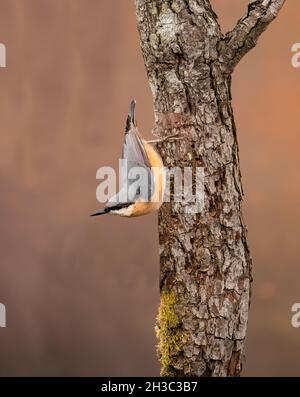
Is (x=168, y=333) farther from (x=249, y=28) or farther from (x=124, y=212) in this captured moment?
(x=249, y=28)

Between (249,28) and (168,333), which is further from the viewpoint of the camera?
(168,333)

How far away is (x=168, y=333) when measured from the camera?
3.06m

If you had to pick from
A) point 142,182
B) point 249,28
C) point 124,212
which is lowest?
point 124,212

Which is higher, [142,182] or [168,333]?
[142,182]

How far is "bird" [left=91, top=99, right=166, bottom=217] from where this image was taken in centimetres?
290

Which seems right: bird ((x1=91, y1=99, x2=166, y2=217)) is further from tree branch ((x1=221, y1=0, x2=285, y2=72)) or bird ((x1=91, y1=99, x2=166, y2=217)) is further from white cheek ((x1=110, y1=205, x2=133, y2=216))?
tree branch ((x1=221, y1=0, x2=285, y2=72))

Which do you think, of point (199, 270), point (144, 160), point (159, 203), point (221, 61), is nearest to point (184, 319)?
point (199, 270)

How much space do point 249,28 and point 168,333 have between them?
1435 mm

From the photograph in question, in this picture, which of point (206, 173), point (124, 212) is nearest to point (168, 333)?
point (124, 212)

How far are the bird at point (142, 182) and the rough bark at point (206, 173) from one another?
58 millimetres

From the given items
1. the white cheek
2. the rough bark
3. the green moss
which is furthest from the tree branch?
the green moss

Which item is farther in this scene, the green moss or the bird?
the green moss

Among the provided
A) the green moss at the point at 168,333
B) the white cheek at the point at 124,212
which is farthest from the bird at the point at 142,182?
the green moss at the point at 168,333
